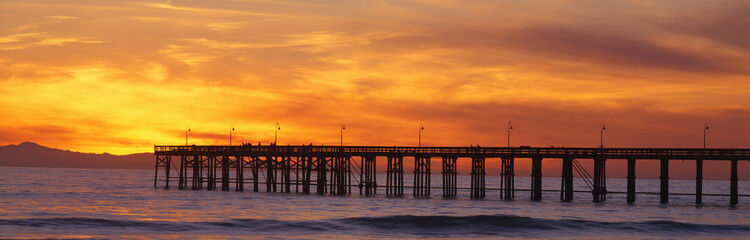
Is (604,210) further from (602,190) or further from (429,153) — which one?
(429,153)

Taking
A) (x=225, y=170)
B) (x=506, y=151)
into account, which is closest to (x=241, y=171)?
(x=225, y=170)

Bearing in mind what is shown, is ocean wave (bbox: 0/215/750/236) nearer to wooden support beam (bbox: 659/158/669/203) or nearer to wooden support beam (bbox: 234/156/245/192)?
wooden support beam (bbox: 659/158/669/203)

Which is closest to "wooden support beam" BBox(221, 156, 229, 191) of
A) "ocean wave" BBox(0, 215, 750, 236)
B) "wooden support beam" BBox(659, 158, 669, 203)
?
"ocean wave" BBox(0, 215, 750, 236)

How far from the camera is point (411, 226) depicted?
5916cm

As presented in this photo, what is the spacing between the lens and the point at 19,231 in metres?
50.7

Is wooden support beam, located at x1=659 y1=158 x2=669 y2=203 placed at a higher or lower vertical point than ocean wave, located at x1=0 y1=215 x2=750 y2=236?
higher

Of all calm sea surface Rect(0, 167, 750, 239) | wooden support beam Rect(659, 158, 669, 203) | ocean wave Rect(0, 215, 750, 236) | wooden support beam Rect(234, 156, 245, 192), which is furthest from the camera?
wooden support beam Rect(234, 156, 245, 192)

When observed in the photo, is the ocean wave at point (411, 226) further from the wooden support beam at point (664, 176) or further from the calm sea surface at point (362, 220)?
the wooden support beam at point (664, 176)

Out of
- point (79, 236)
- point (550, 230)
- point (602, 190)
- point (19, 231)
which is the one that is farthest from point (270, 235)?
point (602, 190)

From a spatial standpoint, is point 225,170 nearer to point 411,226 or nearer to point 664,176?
point 411,226

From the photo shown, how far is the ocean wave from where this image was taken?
54.7 m

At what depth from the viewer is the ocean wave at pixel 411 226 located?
54719mm

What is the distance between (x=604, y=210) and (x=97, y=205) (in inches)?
1638

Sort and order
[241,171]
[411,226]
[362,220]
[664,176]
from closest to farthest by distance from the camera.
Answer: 1. [411,226]
2. [362,220]
3. [664,176]
4. [241,171]
